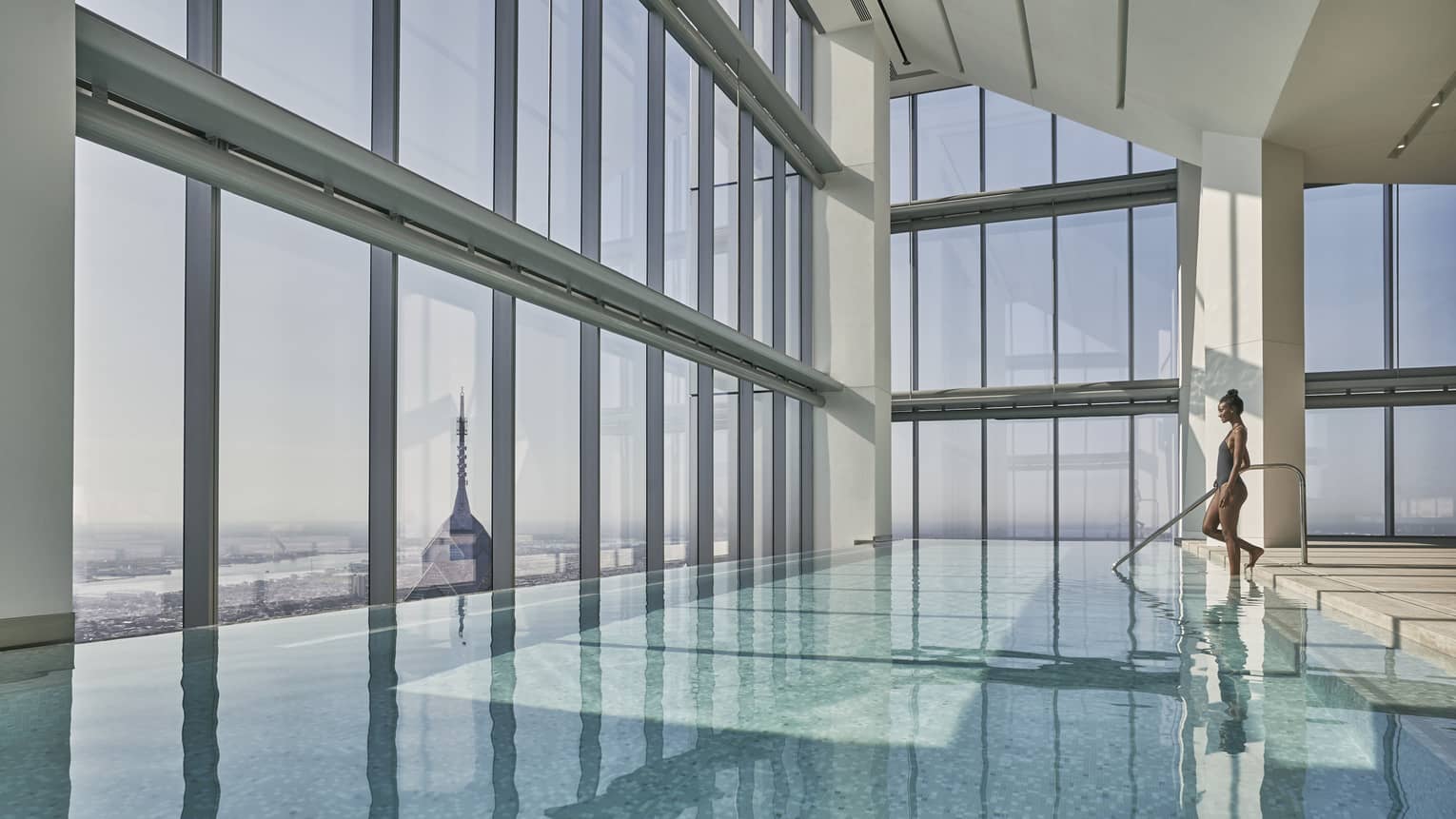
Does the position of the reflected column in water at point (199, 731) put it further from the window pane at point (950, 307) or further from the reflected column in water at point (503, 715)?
the window pane at point (950, 307)

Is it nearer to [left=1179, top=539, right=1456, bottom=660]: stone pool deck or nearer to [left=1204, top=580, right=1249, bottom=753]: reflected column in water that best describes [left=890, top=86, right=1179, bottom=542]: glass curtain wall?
[left=1179, top=539, right=1456, bottom=660]: stone pool deck

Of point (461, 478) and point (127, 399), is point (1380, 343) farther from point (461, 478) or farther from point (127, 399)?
point (127, 399)

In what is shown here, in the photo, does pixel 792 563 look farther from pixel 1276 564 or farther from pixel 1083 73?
pixel 1083 73

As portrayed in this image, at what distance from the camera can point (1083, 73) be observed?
13.8m

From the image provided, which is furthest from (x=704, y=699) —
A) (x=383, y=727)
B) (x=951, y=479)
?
(x=951, y=479)

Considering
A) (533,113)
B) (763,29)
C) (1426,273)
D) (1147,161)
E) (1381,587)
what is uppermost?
(763,29)

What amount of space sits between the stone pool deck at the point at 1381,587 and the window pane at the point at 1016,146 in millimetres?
11785

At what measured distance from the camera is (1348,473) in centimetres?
1958

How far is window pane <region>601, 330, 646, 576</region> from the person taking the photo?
11438 millimetres

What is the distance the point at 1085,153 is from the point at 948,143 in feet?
10.1

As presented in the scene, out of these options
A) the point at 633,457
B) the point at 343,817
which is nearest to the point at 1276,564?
the point at 633,457

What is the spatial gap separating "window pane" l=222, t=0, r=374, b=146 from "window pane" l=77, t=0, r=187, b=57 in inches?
14.4

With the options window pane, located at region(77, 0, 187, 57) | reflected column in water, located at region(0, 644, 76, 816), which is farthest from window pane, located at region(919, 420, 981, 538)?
reflected column in water, located at region(0, 644, 76, 816)

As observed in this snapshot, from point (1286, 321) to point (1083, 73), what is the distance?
4.41 meters
